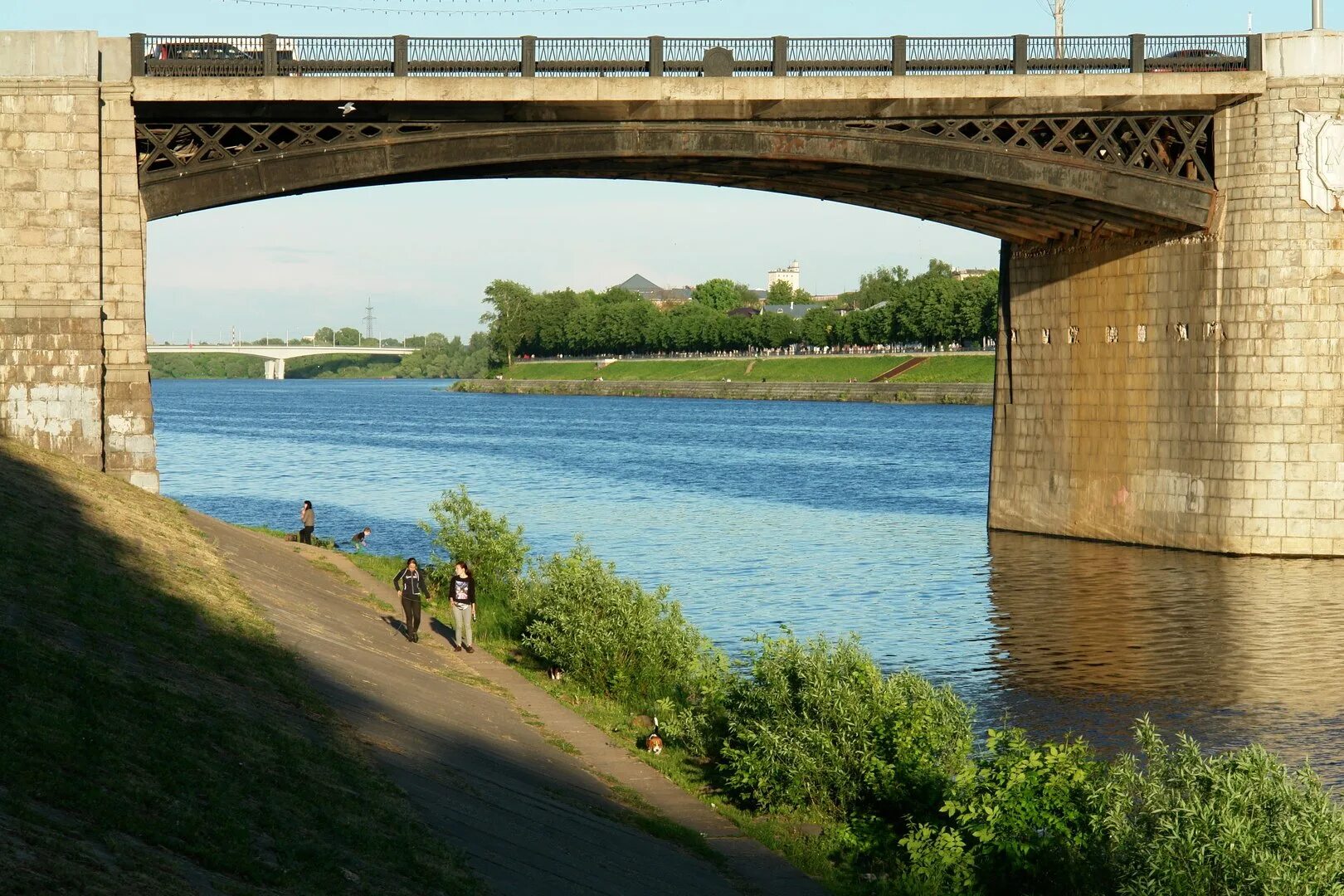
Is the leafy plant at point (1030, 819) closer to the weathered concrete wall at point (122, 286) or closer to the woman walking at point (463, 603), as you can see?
the woman walking at point (463, 603)

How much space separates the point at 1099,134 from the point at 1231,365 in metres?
6.36

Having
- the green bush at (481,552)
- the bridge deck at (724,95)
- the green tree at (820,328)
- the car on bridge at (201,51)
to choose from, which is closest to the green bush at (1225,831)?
the green bush at (481,552)

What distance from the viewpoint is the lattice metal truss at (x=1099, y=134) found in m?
35.6

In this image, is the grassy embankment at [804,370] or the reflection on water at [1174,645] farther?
the grassy embankment at [804,370]

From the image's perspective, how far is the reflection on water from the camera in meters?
23.2

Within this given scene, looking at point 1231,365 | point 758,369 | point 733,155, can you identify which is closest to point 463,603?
point 733,155

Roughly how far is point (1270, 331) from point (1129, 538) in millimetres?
7151

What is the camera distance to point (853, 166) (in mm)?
35938

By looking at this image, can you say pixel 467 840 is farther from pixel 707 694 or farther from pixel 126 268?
pixel 126 268

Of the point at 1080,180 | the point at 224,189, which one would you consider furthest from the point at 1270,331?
the point at 224,189

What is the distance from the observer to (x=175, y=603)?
757 inches

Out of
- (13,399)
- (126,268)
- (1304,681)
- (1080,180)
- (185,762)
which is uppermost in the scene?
(1080,180)

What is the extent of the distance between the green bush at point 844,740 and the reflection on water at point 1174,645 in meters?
5.37

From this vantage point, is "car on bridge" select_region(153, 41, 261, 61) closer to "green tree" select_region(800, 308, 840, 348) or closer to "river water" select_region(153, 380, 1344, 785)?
"river water" select_region(153, 380, 1344, 785)
